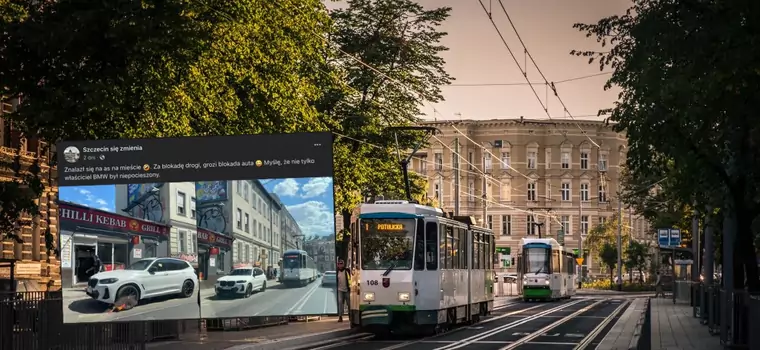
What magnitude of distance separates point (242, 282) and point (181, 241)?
4.09ft

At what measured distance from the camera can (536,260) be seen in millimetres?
60938

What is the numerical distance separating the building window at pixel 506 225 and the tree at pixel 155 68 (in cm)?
7384

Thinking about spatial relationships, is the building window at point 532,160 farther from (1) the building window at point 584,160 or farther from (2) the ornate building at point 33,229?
(2) the ornate building at point 33,229

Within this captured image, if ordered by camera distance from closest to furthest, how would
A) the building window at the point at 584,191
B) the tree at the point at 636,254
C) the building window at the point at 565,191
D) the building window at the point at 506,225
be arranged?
the tree at the point at 636,254 < the building window at the point at 506,225 < the building window at the point at 565,191 < the building window at the point at 584,191

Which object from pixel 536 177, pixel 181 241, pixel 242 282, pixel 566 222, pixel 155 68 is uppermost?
pixel 536 177

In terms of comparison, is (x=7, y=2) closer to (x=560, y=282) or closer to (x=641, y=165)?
(x=641, y=165)

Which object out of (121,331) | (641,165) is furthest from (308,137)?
(641,165)

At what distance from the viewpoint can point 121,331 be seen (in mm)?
21234

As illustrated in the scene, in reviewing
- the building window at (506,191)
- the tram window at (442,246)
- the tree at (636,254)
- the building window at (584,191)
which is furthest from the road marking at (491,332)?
the building window at (584,191)

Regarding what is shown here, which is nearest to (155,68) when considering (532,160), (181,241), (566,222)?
(181,241)

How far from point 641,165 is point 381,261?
26.4ft

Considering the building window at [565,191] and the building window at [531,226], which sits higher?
the building window at [565,191]

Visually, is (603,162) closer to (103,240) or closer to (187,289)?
(187,289)

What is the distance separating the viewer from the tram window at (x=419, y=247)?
30500 mm
